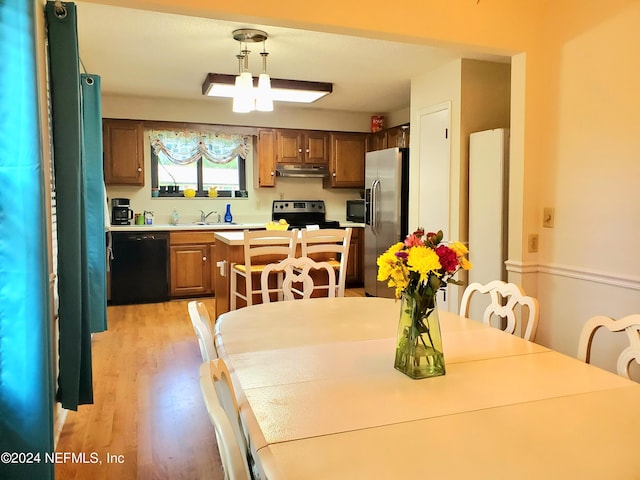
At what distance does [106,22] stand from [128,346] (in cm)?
235

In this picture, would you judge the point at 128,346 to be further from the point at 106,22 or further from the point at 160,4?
the point at 160,4

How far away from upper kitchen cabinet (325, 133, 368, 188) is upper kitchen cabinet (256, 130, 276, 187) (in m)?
0.75

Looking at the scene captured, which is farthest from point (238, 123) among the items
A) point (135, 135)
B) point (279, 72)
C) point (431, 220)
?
point (431, 220)

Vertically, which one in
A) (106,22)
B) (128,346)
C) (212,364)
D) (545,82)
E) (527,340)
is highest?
(106,22)

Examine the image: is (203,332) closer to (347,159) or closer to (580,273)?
(580,273)

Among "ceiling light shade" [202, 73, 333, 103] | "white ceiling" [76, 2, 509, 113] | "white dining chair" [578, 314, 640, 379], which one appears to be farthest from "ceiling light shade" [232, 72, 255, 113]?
"white dining chair" [578, 314, 640, 379]

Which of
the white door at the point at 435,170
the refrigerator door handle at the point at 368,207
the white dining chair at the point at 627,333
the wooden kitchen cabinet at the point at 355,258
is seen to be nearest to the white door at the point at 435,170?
the white door at the point at 435,170

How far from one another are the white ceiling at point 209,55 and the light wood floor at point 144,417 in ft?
7.42

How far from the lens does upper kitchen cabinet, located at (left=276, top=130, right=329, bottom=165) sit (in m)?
6.27

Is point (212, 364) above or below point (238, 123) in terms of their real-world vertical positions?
below

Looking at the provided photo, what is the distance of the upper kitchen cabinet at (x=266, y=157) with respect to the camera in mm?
6184

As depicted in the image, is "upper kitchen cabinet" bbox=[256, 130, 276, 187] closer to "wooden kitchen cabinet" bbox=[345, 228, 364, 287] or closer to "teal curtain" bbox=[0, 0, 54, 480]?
"wooden kitchen cabinet" bbox=[345, 228, 364, 287]

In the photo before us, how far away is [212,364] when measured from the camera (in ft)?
3.56

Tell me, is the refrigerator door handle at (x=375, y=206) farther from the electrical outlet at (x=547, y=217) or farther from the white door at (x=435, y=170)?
the electrical outlet at (x=547, y=217)
